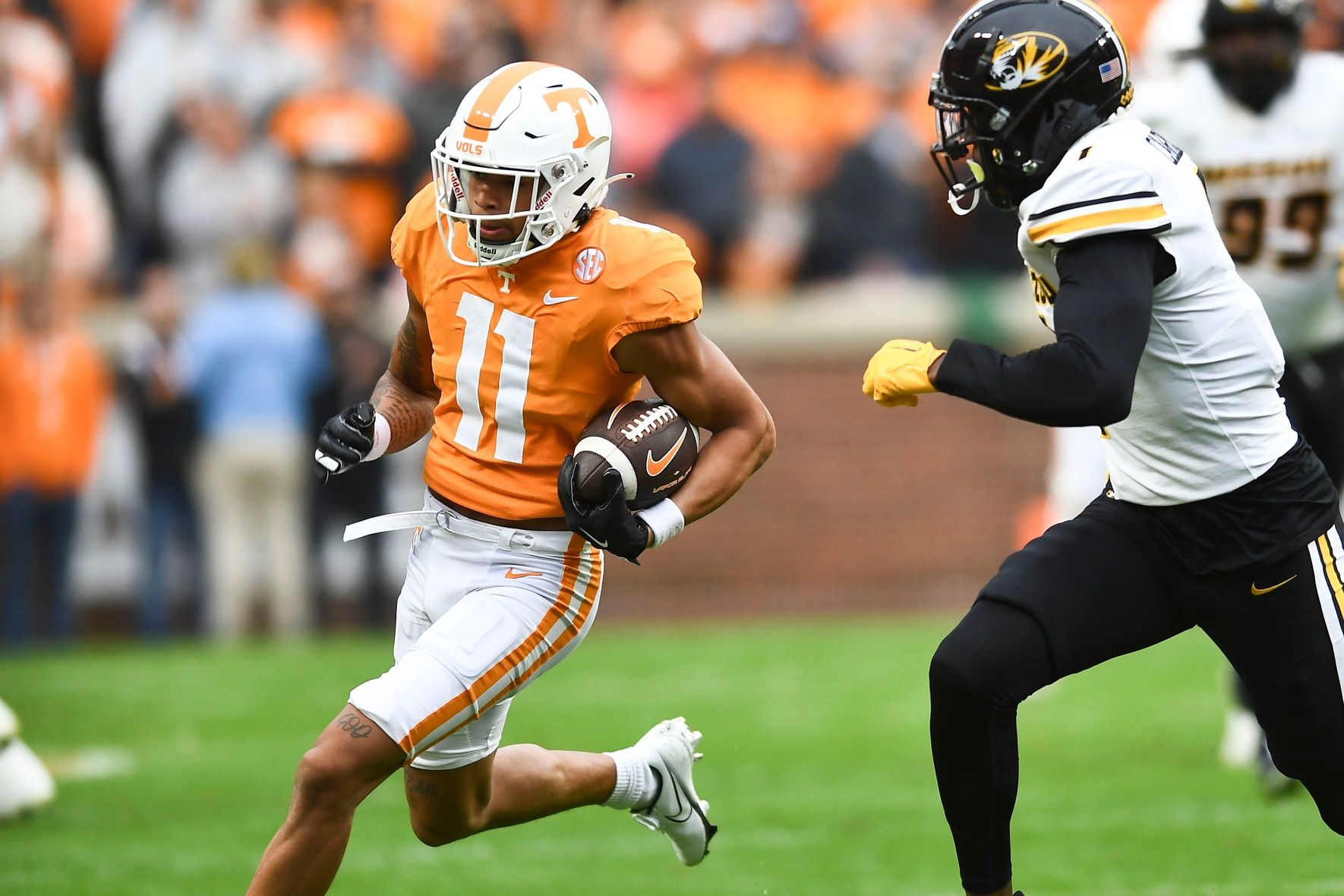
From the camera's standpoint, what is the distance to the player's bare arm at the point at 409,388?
486 cm

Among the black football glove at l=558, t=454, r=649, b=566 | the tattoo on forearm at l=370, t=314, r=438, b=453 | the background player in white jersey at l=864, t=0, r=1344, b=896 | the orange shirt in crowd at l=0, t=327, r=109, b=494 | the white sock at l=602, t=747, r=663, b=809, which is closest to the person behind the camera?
the background player in white jersey at l=864, t=0, r=1344, b=896

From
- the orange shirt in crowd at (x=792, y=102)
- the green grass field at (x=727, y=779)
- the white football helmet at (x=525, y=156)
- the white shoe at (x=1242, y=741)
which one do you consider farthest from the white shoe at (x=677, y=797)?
the orange shirt in crowd at (x=792, y=102)

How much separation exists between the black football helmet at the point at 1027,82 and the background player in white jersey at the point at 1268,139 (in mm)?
2149

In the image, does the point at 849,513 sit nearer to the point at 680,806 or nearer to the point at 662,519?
the point at 680,806

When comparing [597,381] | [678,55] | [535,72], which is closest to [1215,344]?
[597,381]

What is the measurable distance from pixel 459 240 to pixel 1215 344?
5.70 ft

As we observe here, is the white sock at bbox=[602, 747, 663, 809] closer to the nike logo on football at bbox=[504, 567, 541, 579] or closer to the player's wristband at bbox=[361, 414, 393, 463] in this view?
the nike logo on football at bbox=[504, 567, 541, 579]

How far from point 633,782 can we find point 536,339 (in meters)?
1.35

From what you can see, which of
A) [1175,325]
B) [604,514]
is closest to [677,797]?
[604,514]

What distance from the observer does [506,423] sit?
4.48 meters

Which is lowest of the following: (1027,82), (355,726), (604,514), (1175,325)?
(355,726)

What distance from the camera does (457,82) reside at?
11.1m

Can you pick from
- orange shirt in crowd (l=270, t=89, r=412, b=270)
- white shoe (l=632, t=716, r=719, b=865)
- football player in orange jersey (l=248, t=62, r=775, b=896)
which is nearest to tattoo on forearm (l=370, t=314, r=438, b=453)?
football player in orange jersey (l=248, t=62, r=775, b=896)

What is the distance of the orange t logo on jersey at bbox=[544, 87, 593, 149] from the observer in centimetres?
442
